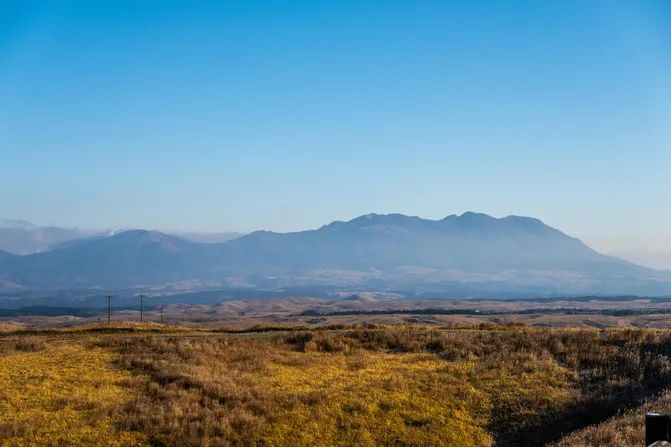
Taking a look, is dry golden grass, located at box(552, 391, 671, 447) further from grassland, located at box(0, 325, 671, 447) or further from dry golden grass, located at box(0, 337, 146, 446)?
dry golden grass, located at box(0, 337, 146, 446)

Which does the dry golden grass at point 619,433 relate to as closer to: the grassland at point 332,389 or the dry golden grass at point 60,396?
the grassland at point 332,389

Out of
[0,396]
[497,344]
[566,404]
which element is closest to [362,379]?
[566,404]

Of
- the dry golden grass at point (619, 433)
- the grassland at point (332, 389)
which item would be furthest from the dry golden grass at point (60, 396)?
the dry golden grass at point (619, 433)

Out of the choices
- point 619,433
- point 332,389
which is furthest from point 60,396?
point 619,433

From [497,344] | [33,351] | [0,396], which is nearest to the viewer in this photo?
[0,396]

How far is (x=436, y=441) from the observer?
26594 mm

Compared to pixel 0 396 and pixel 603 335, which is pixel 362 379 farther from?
pixel 603 335

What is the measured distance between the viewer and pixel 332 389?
3152 cm

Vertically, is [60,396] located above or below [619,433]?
above

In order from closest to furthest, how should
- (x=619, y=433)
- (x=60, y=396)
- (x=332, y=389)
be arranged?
(x=619, y=433) → (x=60, y=396) → (x=332, y=389)

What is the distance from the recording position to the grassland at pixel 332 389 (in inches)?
990

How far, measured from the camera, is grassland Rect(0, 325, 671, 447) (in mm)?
25141

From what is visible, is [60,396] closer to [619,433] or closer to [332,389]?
[332,389]

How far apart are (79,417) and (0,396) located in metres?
4.96
